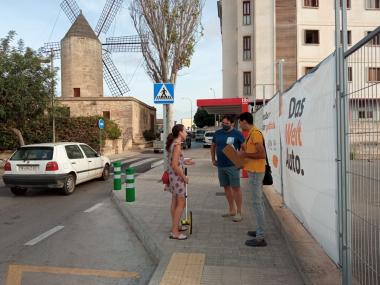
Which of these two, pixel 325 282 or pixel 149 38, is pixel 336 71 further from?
pixel 149 38

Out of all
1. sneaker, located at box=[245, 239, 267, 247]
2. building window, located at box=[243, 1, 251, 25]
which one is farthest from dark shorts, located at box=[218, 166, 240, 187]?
Result: building window, located at box=[243, 1, 251, 25]

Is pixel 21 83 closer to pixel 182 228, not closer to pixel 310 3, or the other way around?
pixel 182 228

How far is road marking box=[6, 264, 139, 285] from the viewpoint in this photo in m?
5.22

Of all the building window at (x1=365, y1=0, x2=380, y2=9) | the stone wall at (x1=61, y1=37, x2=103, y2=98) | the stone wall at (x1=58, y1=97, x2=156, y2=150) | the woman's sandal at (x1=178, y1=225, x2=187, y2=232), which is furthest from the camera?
the stone wall at (x1=61, y1=37, x2=103, y2=98)

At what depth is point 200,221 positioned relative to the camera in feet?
25.1

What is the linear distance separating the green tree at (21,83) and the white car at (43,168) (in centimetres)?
864

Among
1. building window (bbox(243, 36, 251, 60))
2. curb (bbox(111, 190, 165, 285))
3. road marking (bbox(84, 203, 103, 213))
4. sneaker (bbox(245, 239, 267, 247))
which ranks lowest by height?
road marking (bbox(84, 203, 103, 213))

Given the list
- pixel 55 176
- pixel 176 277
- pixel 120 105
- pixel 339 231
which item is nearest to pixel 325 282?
pixel 339 231

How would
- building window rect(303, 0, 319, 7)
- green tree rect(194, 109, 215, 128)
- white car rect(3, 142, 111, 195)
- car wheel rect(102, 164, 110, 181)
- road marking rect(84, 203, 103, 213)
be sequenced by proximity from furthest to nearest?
green tree rect(194, 109, 215, 128)
building window rect(303, 0, 319, 7)
car wheel rect(102, 164, 110, 181)
white car rect(3, 142, 111, 195)
road marking rect(84, 203, 103, 213)

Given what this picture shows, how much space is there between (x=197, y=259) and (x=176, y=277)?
0.71m

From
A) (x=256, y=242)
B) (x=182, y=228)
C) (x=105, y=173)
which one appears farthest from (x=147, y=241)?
(x=105, y=173)

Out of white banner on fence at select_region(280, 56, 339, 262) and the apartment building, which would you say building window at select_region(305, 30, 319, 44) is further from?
white banner on fence at select_region(280, 56, 339, 262)

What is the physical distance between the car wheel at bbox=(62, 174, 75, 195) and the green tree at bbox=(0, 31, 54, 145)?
9300 mm

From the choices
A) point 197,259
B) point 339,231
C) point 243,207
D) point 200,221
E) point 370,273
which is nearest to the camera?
point 370,273
